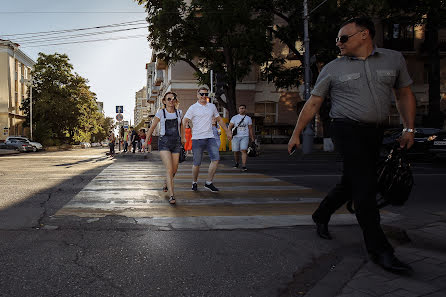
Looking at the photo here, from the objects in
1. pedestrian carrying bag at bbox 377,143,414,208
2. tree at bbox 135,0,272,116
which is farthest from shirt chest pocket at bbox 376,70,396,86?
tree at bbox 135,0,272,116

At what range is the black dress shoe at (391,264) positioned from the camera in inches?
114

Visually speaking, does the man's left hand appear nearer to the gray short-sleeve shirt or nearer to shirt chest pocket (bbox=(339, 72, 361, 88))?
the gray short-sleeve shirt

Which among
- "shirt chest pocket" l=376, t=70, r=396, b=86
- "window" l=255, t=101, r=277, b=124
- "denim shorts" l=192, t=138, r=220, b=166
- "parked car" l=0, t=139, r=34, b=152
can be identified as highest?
"window" l=255, t=101, r=277, b=124

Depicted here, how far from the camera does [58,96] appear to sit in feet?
168

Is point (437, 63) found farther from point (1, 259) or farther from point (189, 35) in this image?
point (1, 259)

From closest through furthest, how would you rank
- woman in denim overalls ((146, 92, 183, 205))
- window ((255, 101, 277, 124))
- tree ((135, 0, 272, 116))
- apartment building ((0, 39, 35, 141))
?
woman in denim overalls ((146, 92, 183, 205)) < tree ((135, 0, 272, 116)) < window ((255, 101, 277, 124)) < apartment building ((0, 39, 35, 141))

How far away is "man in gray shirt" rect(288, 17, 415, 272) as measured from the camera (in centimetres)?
312

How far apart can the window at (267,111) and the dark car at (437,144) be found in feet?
57.1

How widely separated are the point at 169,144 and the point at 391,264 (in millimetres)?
4173

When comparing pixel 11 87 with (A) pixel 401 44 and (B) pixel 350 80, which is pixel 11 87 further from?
(B) pixel 350 80

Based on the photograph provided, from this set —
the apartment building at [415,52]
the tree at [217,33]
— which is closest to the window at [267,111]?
the tree at [217,33]

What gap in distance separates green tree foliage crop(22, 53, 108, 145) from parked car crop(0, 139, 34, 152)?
897 centimetres

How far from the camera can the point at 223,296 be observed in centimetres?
257

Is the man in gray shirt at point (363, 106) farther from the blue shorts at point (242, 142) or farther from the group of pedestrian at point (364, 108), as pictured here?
the blue shorts at point (242, 142)
